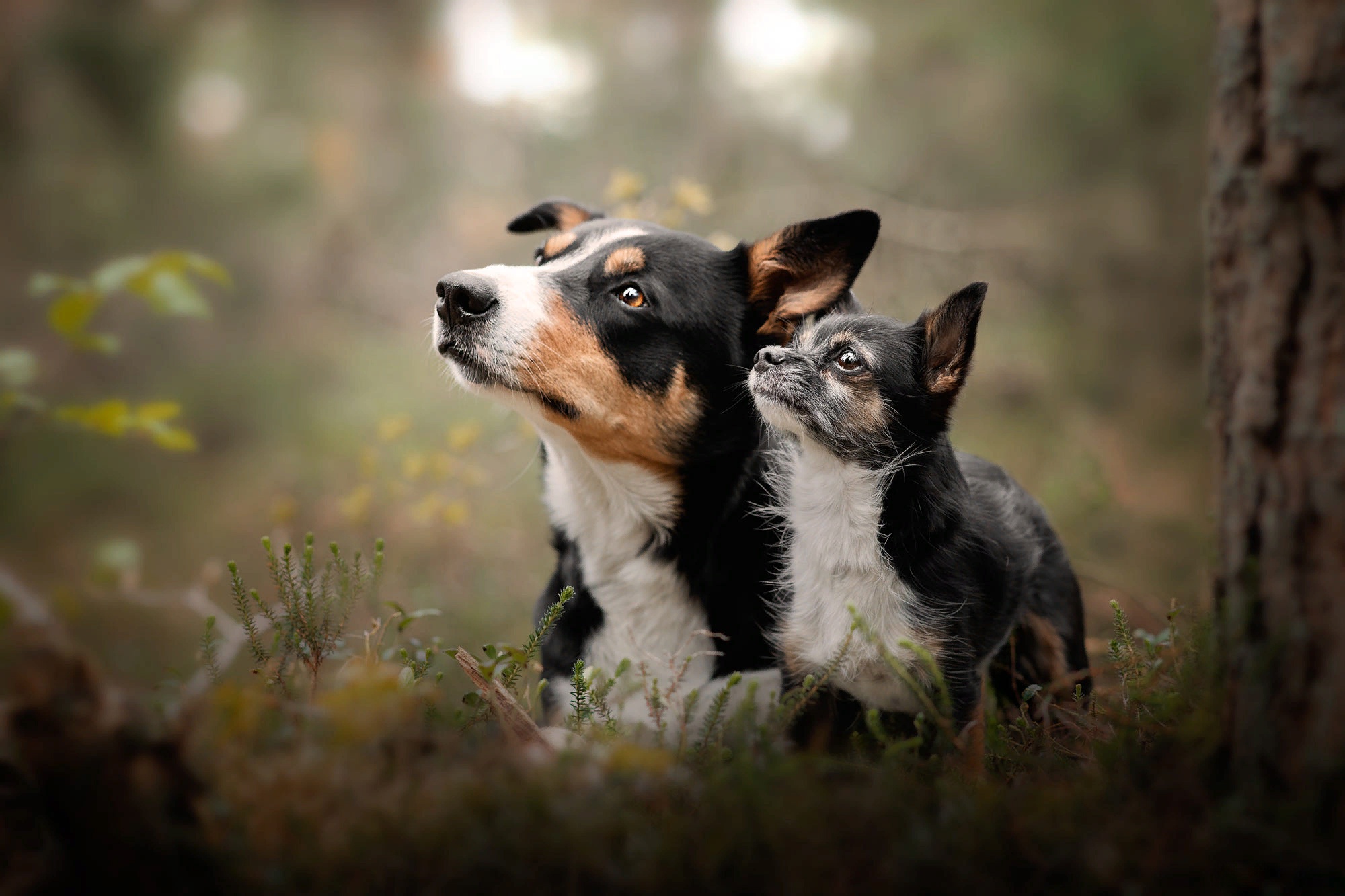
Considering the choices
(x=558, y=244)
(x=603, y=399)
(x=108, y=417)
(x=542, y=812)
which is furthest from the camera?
(x=558, y=244)

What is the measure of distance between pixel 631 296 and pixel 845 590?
1184mm

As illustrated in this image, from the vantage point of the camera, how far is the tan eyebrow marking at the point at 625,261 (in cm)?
308

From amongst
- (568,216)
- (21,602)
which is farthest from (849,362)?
(21,602)

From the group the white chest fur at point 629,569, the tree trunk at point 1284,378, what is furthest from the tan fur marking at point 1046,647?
the tree trunk at point 1284,378

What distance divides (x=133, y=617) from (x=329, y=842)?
7047 millimetres

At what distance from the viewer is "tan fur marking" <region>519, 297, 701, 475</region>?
9.58 ft

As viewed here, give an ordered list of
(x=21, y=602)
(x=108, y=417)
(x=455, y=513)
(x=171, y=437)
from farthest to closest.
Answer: (x=455, y=513) → (x=171, y=437) → (x=108, y=417) → (x=21, y=602)

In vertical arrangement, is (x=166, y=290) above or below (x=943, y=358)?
below

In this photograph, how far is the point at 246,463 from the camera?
9.34 m

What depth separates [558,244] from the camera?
134 inches

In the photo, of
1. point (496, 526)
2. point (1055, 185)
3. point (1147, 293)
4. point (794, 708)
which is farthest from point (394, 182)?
point (794, 708)

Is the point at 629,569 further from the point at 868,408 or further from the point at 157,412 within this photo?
the point at 157,412

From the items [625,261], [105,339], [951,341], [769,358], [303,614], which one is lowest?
[303,614]

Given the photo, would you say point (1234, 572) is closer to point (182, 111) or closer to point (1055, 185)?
point (1055, 185)
